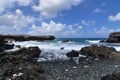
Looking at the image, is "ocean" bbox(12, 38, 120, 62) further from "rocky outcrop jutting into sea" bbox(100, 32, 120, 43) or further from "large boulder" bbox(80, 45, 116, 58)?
"rocky outcrop jutting into sea" bbox(100, 32, 120, 43)

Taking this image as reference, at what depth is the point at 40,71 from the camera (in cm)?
1784

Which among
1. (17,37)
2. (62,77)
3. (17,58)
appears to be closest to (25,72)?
(62,77)

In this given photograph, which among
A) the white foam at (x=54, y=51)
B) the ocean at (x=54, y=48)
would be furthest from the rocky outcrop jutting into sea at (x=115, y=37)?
the white foam at (x=54, y=51)

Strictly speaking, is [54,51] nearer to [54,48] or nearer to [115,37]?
[54,48]

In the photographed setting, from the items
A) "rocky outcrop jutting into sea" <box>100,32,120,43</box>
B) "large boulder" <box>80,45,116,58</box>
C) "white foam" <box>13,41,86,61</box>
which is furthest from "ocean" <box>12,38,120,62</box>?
"rocky outcrop jutting into sea" <box>100,32,120,43</box>

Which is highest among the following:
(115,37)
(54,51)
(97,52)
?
(115,37)

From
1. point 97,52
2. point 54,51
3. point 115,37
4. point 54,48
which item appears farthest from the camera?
point 115,37

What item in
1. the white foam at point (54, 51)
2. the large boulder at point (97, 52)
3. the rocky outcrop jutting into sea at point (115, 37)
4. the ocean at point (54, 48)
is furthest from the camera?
→ the rocky outcrop jutting into sea at point (115, 37)

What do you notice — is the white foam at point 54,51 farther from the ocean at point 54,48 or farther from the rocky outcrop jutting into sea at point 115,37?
the rocky outcrop jutting into sea at point 115,37

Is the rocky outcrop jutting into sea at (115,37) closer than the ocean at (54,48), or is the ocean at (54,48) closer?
the ocean at (54,48)

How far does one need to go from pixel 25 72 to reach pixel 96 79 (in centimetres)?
426

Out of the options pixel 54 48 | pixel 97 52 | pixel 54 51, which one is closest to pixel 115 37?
pixel 54 48

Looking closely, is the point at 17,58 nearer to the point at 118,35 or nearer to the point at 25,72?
the point at 25,72

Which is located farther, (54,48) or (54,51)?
(54,48)
